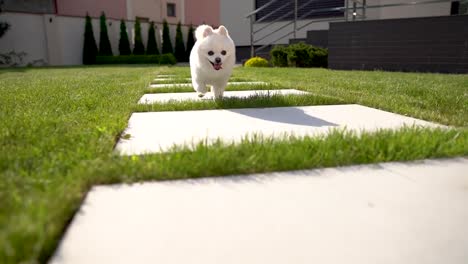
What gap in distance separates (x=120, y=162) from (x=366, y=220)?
2.78 feet

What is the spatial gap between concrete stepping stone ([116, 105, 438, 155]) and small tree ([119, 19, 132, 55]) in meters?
16.4

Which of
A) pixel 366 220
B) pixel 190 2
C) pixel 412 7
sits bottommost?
pixel 366 220

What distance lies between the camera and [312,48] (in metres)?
10.0

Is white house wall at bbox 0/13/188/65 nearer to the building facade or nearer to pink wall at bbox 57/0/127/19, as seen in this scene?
the building facade

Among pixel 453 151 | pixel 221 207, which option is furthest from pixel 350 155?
pixel 221 207

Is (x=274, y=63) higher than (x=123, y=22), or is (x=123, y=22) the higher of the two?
(x=123, y=22)

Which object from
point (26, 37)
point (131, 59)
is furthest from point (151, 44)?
point (26, 37)

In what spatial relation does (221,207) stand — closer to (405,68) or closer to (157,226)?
(157,226)

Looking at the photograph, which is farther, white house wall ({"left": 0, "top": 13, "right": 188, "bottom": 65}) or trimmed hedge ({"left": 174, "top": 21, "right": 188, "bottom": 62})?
trimmed hedge ({"left": 174, "top": 21, "right": 188, "bottom": 62})

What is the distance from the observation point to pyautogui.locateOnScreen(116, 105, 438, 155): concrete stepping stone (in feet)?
5.82

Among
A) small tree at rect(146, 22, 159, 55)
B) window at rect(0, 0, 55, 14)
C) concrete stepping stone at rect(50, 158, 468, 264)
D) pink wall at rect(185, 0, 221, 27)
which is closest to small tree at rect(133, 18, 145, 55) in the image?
small tree at rect(146, 22, 159, 55)

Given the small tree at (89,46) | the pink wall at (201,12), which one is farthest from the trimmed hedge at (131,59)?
the pink wall at (201,12)

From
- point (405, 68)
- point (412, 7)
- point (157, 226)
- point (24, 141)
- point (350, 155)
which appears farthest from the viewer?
point (412, 7)

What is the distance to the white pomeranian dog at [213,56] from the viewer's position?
2.94 meters
